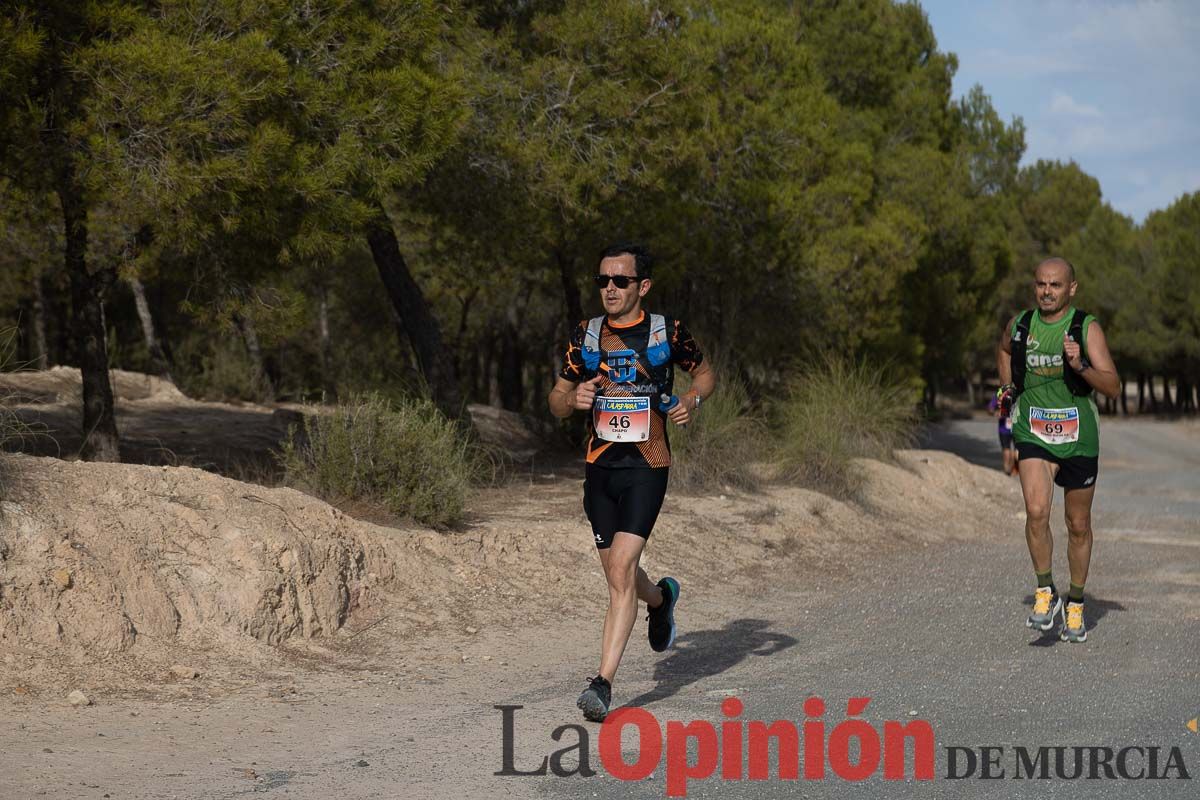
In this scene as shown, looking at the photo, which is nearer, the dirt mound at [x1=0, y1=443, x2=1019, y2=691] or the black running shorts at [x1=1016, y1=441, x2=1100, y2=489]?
the dirt mound at [x1=0, y1=443, x2=1019, y2=691]

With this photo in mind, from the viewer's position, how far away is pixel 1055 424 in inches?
317

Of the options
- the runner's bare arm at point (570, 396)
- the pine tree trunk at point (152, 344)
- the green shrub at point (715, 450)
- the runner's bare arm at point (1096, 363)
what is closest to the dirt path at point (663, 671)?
the green shrub at point (715, 450)

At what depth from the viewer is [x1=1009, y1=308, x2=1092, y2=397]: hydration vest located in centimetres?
791

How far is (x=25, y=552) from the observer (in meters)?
7.39

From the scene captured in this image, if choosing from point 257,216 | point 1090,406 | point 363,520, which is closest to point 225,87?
point 257,216

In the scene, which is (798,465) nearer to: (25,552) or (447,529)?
(447,529)

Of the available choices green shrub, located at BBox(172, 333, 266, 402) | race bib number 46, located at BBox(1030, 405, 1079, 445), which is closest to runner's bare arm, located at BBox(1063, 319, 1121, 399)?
race bib number 46, located at BBox(1030, 405, 1079, 445)

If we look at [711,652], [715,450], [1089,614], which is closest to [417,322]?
[715,450]

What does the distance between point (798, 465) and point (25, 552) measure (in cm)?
967

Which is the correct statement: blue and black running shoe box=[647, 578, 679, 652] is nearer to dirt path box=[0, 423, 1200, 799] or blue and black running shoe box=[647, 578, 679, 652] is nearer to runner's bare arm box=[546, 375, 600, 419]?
dirt path box=[0, 423, 1200, 799]

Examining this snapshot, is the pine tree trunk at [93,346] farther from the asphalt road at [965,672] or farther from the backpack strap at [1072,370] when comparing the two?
the backpack strap at [1072,370]

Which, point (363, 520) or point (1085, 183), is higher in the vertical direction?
point (1085, 183)

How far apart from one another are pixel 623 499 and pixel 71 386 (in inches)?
640

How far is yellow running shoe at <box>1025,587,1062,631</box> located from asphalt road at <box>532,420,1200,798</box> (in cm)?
13
